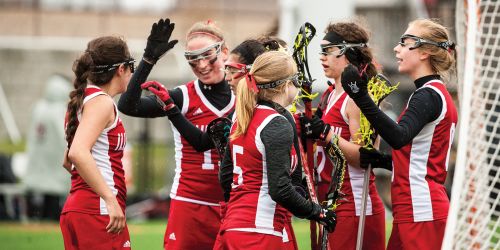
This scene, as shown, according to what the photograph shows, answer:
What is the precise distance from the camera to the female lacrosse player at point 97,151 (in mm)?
5375

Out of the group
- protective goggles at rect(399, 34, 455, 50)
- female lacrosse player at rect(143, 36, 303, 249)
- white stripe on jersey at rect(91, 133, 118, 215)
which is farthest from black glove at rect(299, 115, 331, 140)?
white stripe on jersey at rect(91, 133, 118, 215)

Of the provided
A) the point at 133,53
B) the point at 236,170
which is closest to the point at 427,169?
the point at 236,170

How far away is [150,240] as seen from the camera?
1175cm

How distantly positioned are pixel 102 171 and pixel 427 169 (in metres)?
1.97

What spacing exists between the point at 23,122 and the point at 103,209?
22798mm

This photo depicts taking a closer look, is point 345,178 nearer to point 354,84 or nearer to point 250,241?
point 354,84

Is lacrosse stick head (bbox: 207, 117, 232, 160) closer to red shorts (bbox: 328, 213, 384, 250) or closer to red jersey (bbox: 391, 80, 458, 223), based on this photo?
red shorts (bbox: 328, 213, 384, 250)

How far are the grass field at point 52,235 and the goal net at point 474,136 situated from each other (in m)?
6.11

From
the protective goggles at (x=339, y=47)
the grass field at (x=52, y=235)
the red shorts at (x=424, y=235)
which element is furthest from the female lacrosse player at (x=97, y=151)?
the grass field at (x=52, y=235)

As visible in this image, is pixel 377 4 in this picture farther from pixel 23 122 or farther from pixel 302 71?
pixel 302 71

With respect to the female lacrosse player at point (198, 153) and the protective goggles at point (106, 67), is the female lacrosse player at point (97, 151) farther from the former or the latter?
the female lacrosse player at point (198, 153)

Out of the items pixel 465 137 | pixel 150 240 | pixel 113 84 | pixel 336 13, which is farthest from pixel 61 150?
pixel 465 137

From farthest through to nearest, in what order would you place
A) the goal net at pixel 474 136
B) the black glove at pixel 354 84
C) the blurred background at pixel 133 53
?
the blurred background at pixel 133 53, the black glove at pixel 354 84, the goal net at pixel 474 136

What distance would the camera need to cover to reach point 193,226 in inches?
252
